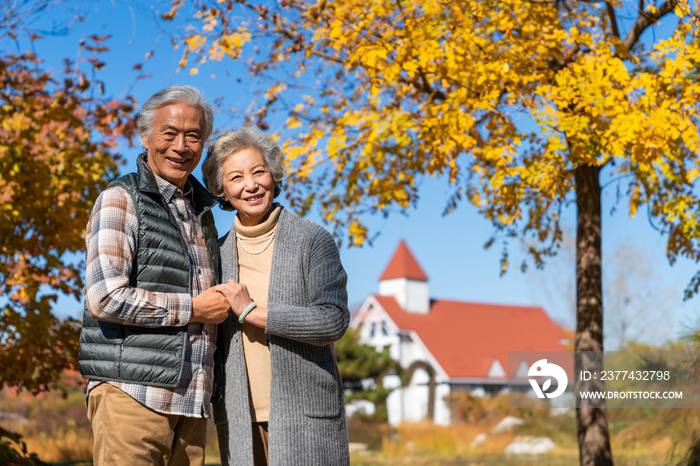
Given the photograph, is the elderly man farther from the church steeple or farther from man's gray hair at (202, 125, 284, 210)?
the church steeple

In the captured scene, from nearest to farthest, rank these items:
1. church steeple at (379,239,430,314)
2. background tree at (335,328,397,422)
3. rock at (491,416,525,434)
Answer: rock at (491,416,525,434), background tree at (335,328,397,422), church steeple at (379,239,430,314)

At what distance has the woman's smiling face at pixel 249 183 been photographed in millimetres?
2504

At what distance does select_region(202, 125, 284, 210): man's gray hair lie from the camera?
8.42 feet

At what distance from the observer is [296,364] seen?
94.0 inches

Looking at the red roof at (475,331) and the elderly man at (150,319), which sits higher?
the red roof at (475,331)

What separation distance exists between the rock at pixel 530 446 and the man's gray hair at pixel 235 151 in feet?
37.5

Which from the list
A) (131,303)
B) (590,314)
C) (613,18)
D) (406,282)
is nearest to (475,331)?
(406,282)

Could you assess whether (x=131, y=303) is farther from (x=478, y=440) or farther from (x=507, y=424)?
(x=507, y=424)

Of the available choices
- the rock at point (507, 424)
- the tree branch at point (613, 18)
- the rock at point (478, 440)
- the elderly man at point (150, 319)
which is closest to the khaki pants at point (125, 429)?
the elderly man at point (150, 319)

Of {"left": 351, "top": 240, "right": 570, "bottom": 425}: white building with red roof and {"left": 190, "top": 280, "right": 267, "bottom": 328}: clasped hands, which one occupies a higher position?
{"left": 351, "top": 240, "right": 570, "bottom": 425}: white building with red roof

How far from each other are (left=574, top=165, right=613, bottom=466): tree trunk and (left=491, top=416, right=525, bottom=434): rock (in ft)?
34.1

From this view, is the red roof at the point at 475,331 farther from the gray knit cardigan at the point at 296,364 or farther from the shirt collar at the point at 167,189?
the shirt collar at the point at 167,189

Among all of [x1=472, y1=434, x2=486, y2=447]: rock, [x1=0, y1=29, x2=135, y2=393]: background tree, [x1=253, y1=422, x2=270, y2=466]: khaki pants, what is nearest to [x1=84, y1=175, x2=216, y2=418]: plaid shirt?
[x1=253, y1=422, x2=270, y2=466]: khaki pants

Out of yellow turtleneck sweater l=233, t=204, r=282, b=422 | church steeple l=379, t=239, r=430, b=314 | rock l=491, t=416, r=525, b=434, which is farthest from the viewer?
church steeple l=379, t=239, r=430, b=314
